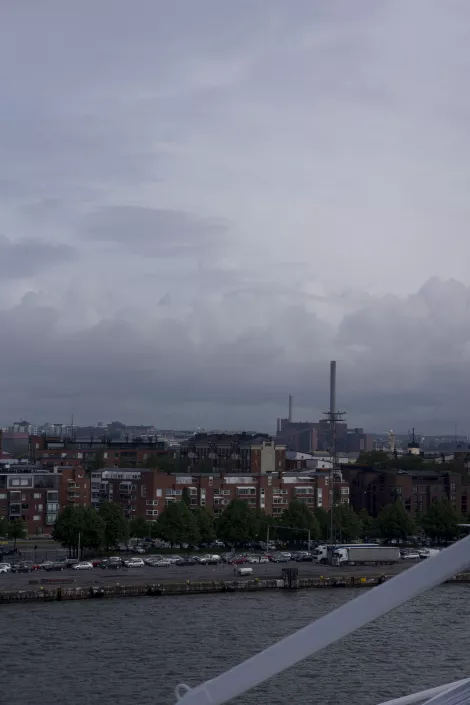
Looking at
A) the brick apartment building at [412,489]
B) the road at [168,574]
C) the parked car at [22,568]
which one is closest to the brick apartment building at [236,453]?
the brick apartment building at [412,489]

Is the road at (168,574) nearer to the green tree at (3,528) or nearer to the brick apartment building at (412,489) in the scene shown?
the green tree at (3,528)

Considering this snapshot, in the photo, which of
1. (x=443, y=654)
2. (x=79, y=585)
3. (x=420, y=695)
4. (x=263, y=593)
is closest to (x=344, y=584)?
(x=263, y=593)

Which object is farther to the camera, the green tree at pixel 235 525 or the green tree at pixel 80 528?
the green tree at pixel 235 525

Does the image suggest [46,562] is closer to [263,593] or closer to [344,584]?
[263,593]

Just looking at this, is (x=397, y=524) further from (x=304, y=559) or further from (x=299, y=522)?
(x=304, y=559)

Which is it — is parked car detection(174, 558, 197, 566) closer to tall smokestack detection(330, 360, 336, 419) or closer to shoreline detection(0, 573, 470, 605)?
shoreline detection(0, 573, 470, 605)
